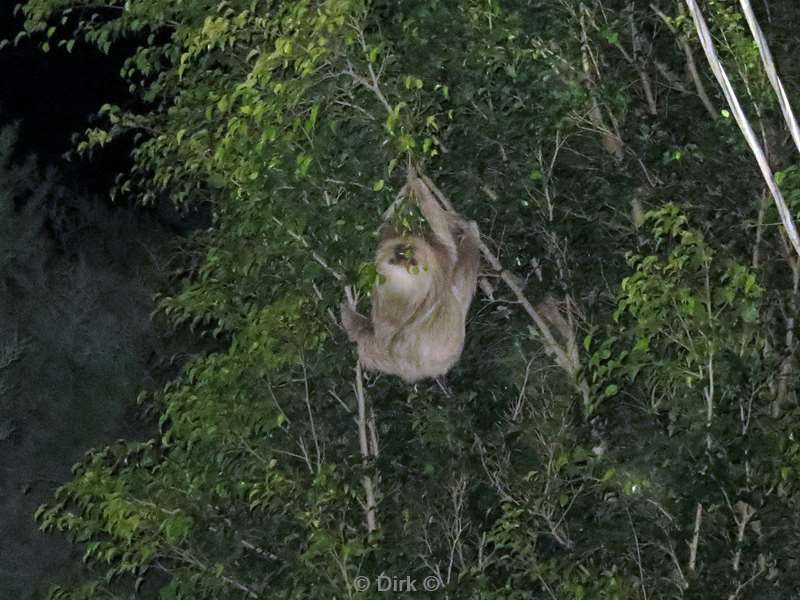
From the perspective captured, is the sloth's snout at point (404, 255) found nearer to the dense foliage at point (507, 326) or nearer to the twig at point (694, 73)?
the dense foliage at point (507, 326)

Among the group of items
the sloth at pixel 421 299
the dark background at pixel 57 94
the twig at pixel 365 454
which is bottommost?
the dark background at pixel 57 94

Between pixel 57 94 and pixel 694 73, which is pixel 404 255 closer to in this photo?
pixel 694 73

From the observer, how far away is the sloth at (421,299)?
4207 millimetres

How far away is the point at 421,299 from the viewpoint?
4.45 m

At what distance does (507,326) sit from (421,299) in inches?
13.1

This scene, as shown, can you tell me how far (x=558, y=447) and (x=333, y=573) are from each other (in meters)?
0.75

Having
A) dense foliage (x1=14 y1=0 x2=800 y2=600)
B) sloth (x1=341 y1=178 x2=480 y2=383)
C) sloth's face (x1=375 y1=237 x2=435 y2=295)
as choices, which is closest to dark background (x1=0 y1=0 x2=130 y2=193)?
dense foliage (x1=14 y1=0 x2=800 y2=600)

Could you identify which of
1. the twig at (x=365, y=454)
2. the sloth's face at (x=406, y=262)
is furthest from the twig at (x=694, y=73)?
the twig at (x=365, y=454)

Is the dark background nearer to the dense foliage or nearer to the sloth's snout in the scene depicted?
the dense foliage

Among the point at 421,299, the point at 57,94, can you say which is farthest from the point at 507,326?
the point at 57,94

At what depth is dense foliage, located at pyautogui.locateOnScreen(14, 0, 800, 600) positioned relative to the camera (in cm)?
387

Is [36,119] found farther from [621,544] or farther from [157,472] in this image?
[621,544]

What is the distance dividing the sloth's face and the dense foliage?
0.08 meters

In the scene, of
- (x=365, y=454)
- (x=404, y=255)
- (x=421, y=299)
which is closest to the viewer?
(x=404, y=255)
